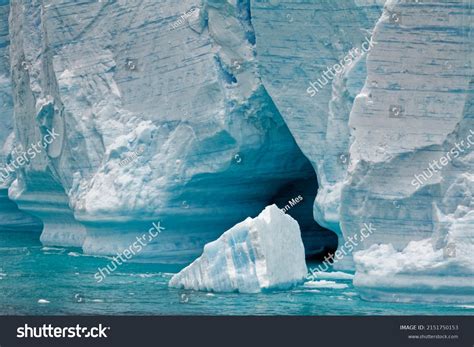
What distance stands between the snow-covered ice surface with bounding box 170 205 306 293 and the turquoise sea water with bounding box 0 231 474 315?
18 cm

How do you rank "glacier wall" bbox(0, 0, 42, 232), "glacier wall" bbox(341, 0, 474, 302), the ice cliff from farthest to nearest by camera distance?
"glacier wall" bbox(0, 0, 42, 232), the ice cliff, "glacier wall" bbox(341, 0, 474, 302)

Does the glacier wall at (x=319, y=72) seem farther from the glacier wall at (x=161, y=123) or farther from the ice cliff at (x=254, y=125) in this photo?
the glacier wall at (x=161, y=123)

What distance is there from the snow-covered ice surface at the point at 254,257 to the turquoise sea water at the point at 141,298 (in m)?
0.18

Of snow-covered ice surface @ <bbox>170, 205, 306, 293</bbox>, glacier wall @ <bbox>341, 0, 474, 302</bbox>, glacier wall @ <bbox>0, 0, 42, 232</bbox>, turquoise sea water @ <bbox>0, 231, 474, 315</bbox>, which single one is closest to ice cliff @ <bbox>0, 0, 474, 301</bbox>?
glacier wall @ <bbox>341, 0, 474, 302</bbox>

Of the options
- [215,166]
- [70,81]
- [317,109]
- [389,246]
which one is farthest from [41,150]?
[389,246]

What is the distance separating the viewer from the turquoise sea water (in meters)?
17.0

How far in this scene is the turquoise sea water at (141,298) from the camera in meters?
17.0

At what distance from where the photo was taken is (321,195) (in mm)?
19656

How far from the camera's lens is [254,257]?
18203mm

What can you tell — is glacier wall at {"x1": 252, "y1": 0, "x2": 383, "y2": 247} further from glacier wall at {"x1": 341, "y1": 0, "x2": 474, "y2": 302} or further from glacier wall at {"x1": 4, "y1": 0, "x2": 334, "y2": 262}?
glacier wall at {"x1": 341, "y1": 0, "x2": 474, "y2": 302}

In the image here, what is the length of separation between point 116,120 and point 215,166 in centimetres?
186

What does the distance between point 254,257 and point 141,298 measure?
4.87 feet

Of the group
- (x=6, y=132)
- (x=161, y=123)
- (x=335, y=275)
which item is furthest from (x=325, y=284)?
(x=6, y=132)

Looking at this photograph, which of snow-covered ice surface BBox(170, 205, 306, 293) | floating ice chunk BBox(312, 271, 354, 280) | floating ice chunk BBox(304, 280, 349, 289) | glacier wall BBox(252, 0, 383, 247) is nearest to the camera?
snow-covered ice surface BBox(170, 205, 306, 293)
